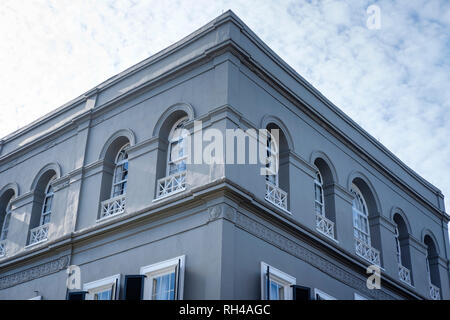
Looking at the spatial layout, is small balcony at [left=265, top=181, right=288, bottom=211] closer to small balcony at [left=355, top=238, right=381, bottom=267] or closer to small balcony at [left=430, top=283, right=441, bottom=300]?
small balcony at [left=355, top=238, right=381, bottom=267]

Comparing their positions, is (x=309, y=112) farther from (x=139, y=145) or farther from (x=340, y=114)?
(x=139, y=145)

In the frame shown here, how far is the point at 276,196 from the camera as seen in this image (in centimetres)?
1789

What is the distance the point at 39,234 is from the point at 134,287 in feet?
18.6

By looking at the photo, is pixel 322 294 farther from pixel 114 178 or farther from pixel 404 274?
pixel 114 178

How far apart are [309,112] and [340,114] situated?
216cm

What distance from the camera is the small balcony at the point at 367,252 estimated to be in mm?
20589

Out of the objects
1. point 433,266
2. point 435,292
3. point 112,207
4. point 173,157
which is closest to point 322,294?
point 173,157

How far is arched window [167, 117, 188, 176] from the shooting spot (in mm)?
18062

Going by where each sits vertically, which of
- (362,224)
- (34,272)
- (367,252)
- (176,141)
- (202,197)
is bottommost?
(34,272)

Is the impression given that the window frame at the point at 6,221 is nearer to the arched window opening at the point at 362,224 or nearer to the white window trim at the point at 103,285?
the white window trim at the point at 103,285

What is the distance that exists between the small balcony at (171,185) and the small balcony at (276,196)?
215cm

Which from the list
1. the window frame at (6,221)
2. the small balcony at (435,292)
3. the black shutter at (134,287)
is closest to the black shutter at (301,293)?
the black shutter at (134,287)

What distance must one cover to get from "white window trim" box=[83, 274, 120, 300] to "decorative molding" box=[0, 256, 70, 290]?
4.53 ft

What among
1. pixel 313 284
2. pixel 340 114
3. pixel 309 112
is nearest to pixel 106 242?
pixel 313 284
